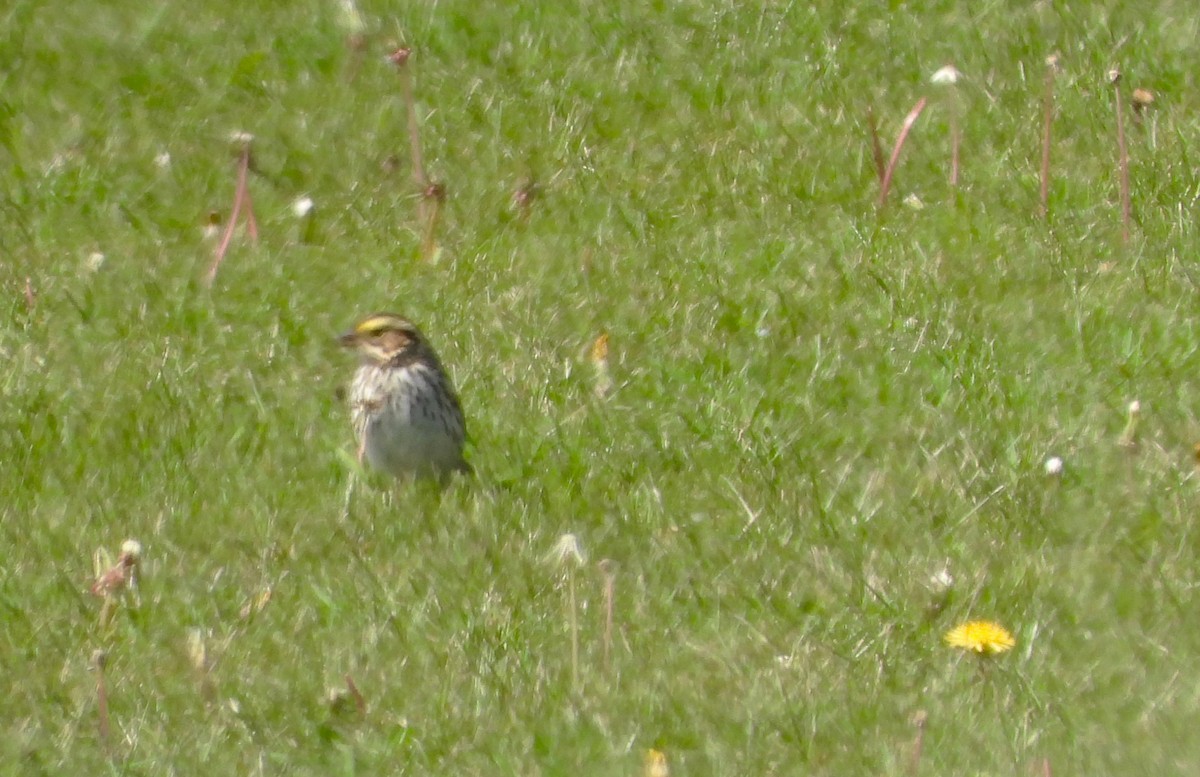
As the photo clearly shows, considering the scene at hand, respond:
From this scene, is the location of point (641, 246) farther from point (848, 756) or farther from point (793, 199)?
point (848, 756)

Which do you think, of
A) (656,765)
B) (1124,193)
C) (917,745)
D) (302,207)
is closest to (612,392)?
(302,207)

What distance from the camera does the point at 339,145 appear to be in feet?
29.9

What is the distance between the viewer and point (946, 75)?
863cm

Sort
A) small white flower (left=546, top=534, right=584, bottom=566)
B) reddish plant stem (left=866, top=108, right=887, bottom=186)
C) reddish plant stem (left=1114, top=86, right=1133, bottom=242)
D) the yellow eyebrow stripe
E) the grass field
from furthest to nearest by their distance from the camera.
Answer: reddish plant stem (left=866, top=108, right=887, bottom=186) → reddish plant stem (left=1114, top=86, right=1133, bottom=242) → the yellow eyebrow stripe → small white flower (left=546, top=534, right=584, bottom=566) → the grass field

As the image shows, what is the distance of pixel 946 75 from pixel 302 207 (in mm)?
2518

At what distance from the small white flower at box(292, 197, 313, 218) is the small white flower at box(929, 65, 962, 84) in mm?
2475

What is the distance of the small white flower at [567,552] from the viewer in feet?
19.6

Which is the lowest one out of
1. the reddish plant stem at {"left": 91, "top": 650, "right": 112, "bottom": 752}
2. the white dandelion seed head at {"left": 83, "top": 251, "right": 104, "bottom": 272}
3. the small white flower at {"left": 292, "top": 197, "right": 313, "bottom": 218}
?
the small white flower at {"left": 292, "top": 197, "right": 313, "bottom": 218}

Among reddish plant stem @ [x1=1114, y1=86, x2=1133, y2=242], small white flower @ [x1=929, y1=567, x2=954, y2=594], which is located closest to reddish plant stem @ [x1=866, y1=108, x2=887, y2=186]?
reddish plant stem @ [x1=1114, y1=86, x2=1133, y2=242]

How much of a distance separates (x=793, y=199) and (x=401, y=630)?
131 inches

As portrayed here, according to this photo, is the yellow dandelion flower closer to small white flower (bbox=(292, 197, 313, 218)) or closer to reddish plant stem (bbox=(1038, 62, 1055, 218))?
reddish plant stem (bbox=(1038, 62, 1055, 218))

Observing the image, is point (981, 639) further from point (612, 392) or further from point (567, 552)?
point (612, 392)

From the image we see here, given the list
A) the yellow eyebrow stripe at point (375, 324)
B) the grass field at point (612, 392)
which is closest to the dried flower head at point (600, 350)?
the grass field at point (612, 392)

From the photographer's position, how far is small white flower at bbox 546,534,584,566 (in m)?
5.98
